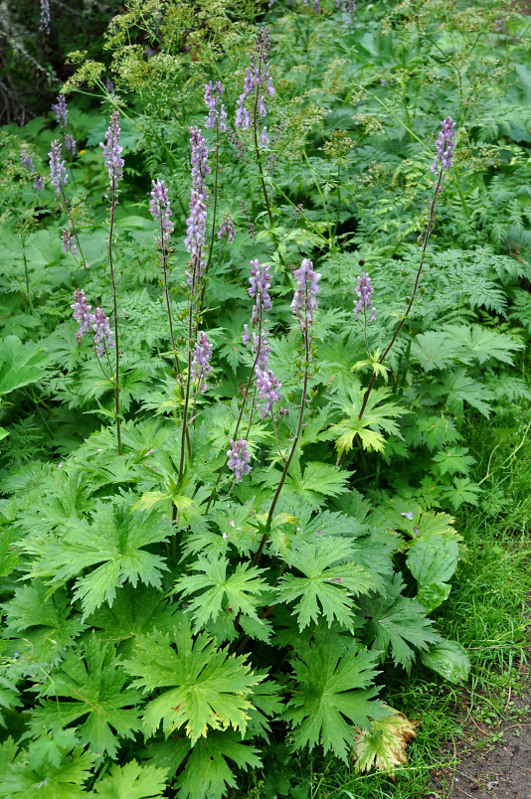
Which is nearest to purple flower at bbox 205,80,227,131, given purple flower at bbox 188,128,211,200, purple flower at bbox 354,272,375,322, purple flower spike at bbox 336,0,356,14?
purple flower at bbox 188,128,211,200

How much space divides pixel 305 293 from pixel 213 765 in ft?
5.65

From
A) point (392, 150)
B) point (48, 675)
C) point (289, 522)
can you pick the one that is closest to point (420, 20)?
point (392, 150)

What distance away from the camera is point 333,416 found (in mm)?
3311

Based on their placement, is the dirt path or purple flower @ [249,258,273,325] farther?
the dirt path

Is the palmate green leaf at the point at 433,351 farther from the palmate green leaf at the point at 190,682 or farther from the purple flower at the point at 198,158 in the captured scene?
the palmate green leaf at the point at 190,682

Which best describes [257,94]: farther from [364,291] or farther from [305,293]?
[305,293]

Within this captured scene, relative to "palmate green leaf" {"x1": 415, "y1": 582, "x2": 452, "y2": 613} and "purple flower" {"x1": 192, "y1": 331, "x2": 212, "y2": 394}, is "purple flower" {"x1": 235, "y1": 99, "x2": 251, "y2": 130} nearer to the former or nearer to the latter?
"purple flower" {"x1": 192, "y1": 331, "x2": 212, "y2": 394}

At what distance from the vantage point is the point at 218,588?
2.32 meters

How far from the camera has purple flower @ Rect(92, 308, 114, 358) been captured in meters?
2.71

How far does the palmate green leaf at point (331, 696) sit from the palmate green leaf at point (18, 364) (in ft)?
6.35

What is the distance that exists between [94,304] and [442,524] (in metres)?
2.44

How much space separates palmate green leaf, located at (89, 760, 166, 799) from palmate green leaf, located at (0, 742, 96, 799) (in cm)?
8

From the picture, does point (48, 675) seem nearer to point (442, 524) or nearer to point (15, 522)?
point (15, 522)

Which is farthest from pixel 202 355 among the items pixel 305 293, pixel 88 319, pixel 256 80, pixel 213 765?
pixel 256 80
